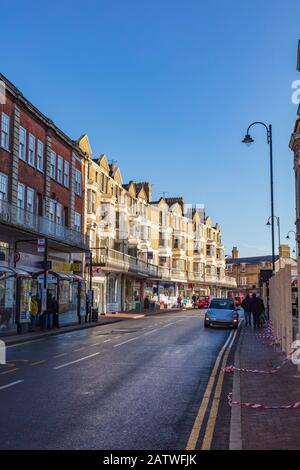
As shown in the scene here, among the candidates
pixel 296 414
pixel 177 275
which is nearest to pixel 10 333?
pixel 296 414

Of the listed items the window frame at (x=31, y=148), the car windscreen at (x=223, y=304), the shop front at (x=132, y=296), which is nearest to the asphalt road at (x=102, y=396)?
the car windscreen at (x=223, y=304)

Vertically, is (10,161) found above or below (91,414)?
above

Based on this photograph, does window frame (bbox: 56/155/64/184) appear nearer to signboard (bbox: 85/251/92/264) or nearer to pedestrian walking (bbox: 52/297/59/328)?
signboard (bbox: 85/251/92/264)

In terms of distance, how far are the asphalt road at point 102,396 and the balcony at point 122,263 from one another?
93.0ft

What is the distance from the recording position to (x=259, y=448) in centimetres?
625

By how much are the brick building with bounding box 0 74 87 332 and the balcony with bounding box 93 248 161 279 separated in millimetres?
5359

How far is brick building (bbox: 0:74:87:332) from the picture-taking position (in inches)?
1009

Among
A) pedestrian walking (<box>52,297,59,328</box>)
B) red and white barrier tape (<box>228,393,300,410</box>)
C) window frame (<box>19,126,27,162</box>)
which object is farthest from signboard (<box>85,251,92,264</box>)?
red and white barrier tape (<box>228,393,300,410</box>)

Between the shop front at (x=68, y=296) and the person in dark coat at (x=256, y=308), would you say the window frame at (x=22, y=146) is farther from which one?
the person in dark coat at (x=256, y=308)

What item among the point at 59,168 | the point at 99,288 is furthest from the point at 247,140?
the point at 99,288

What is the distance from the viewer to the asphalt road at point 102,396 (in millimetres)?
7070

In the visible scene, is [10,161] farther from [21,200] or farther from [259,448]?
[259,448]

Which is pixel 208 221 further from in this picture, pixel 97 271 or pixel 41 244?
pixel 41 244
